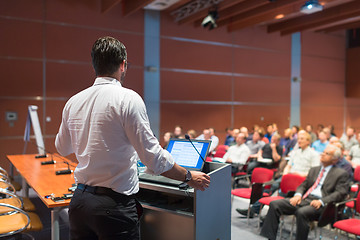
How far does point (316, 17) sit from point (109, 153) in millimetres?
9291

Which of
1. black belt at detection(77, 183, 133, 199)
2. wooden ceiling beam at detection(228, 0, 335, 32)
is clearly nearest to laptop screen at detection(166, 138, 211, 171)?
black belt at detection(77, 183, 133, 199)

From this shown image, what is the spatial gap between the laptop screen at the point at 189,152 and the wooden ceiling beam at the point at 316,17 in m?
7.60

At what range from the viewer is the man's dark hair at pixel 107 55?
156 centimetres

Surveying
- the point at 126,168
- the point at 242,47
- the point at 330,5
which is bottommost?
the point at 126,168

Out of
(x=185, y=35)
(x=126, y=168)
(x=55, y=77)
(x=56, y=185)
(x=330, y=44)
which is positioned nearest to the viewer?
(x=126, y=168)

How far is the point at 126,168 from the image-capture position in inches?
61.0

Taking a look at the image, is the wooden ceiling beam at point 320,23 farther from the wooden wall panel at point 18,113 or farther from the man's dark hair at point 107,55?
the man's dark hair at point 107,55

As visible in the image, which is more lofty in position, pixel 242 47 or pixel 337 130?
pixel 242 47

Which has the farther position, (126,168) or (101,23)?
(101,23)

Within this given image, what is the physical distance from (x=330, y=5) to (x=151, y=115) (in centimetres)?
554

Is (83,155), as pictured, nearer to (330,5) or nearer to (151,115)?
(151,115)

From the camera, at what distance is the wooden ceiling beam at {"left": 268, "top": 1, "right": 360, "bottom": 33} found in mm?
8297

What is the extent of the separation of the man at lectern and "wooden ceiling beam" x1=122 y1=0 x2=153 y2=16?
238 inches

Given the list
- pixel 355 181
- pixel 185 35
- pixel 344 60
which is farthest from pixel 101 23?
pixel 344 60
